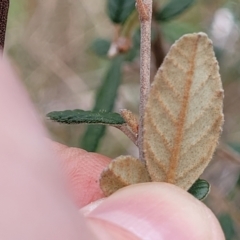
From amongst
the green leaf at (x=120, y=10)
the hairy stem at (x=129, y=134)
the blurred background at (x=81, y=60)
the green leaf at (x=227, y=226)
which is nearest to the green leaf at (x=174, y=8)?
the green leaf at (x=120, y=10)

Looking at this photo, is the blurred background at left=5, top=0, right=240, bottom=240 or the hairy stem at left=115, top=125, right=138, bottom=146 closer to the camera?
the hairy stem at left=115, top=125, right=138, bottom=146

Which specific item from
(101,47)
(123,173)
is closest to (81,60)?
(101,47)

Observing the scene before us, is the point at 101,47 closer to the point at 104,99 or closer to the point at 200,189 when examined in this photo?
the point at 104,99

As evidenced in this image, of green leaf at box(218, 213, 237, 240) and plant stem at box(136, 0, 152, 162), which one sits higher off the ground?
plant stem at box(136, 0, 152, 162)

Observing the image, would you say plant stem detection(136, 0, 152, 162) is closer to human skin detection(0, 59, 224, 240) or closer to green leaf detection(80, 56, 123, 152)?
human skin detection(0, 59, 224, 240)

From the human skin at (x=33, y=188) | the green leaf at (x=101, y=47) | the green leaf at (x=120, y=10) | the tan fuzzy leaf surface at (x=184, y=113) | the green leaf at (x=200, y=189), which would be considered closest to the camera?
the human skin at (x=33, y=188)

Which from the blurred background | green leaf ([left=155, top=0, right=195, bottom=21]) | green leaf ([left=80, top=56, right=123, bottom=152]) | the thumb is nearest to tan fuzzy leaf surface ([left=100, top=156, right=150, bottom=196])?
the thumb

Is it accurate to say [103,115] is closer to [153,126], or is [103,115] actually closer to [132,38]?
[153,126]

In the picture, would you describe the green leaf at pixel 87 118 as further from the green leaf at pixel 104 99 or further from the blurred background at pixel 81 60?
the blurred background at pixel 81 60
